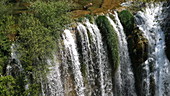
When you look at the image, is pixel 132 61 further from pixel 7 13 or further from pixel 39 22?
pixel 7 13

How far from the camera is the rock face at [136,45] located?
901 inches

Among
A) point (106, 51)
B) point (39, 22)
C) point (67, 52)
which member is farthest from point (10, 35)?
point (106, 51)

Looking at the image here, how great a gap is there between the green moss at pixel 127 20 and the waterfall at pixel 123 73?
0.58 meters

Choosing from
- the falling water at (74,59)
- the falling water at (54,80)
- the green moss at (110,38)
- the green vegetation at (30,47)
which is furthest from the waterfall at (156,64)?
the green vegetation at (30,47)

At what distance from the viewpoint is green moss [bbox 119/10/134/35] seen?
23.7 m

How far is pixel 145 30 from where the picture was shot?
23.4 meters

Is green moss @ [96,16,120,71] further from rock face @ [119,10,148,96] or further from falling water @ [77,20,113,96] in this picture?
rock face @ [119,10,148,96]

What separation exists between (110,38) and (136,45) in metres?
2.37

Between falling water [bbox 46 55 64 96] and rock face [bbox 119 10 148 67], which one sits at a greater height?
rock face [bbox 119 10 148 67]

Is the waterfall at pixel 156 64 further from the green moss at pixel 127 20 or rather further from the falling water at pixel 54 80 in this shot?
the falling water at pixel 54 80

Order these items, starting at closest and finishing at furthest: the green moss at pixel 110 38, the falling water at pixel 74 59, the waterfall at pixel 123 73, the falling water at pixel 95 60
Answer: the falling water at pixel 74 59 → the falling water at pixel 95 60 → the green moss at pixel 110 38 → the waterfall at pixel 123 73

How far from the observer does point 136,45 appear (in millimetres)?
23078

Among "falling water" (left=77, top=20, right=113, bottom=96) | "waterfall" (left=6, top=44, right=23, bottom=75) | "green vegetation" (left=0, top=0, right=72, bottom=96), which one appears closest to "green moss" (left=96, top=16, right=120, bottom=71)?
"falling water" (left=77, top=20, right=113, bottom=96)

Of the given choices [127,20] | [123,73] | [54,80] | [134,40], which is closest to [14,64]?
[54,80]
